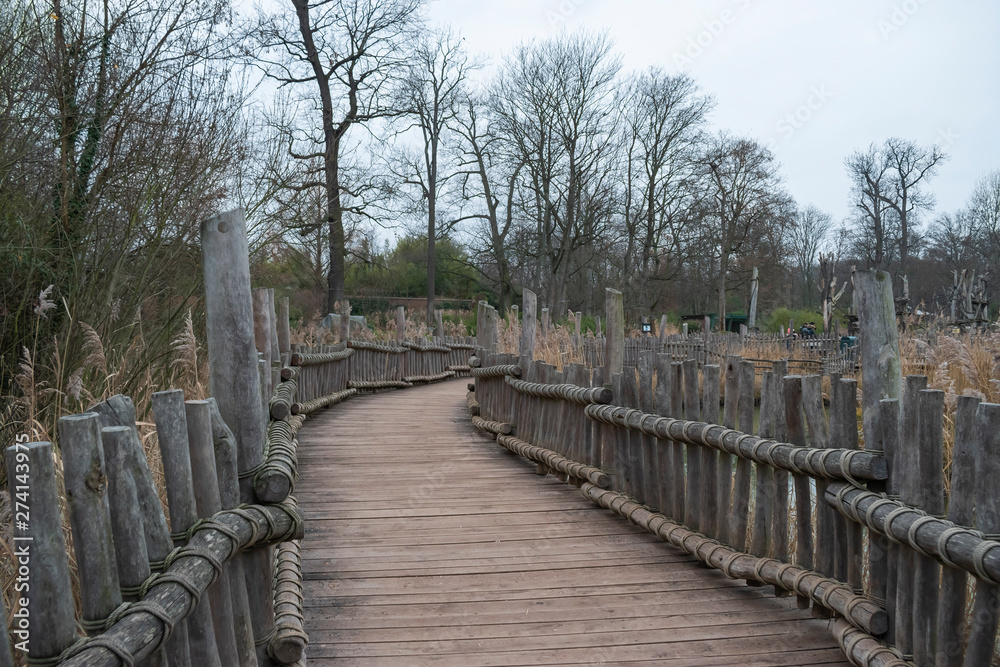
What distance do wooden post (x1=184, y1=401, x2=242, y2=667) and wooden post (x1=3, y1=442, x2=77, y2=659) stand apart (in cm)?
61

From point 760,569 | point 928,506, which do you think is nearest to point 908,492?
point 928,506

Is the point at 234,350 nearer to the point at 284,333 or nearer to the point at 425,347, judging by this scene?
the point at 284,333

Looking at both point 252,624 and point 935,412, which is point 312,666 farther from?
point 935,412

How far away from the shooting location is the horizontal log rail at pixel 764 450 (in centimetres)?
236

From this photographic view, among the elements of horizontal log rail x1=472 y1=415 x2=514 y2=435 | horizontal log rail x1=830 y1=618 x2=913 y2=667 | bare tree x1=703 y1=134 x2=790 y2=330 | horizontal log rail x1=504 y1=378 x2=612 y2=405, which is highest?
bare tree x1=703 y1=134 x2=790 y2=330

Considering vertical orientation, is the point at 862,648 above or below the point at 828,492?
below

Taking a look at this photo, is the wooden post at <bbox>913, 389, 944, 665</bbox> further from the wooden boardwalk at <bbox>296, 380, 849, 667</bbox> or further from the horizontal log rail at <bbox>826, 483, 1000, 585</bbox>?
the wooden boardwalk at <bbox>296, 380, 849, 667</bbox>

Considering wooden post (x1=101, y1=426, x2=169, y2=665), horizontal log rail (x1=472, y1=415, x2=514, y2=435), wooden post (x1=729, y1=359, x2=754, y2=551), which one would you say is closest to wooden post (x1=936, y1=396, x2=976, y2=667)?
wooden post (x1=729, y1=359, x2=754, y2=551)

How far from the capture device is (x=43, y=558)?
1.19 metres

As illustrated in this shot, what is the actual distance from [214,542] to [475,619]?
1279 millimetres

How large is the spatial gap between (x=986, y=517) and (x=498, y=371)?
5.04 m

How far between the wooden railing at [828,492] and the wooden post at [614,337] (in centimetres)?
3

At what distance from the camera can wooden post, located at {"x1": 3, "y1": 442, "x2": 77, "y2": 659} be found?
1.17 metres

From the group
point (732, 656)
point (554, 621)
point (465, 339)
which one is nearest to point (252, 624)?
point (554, 621)
